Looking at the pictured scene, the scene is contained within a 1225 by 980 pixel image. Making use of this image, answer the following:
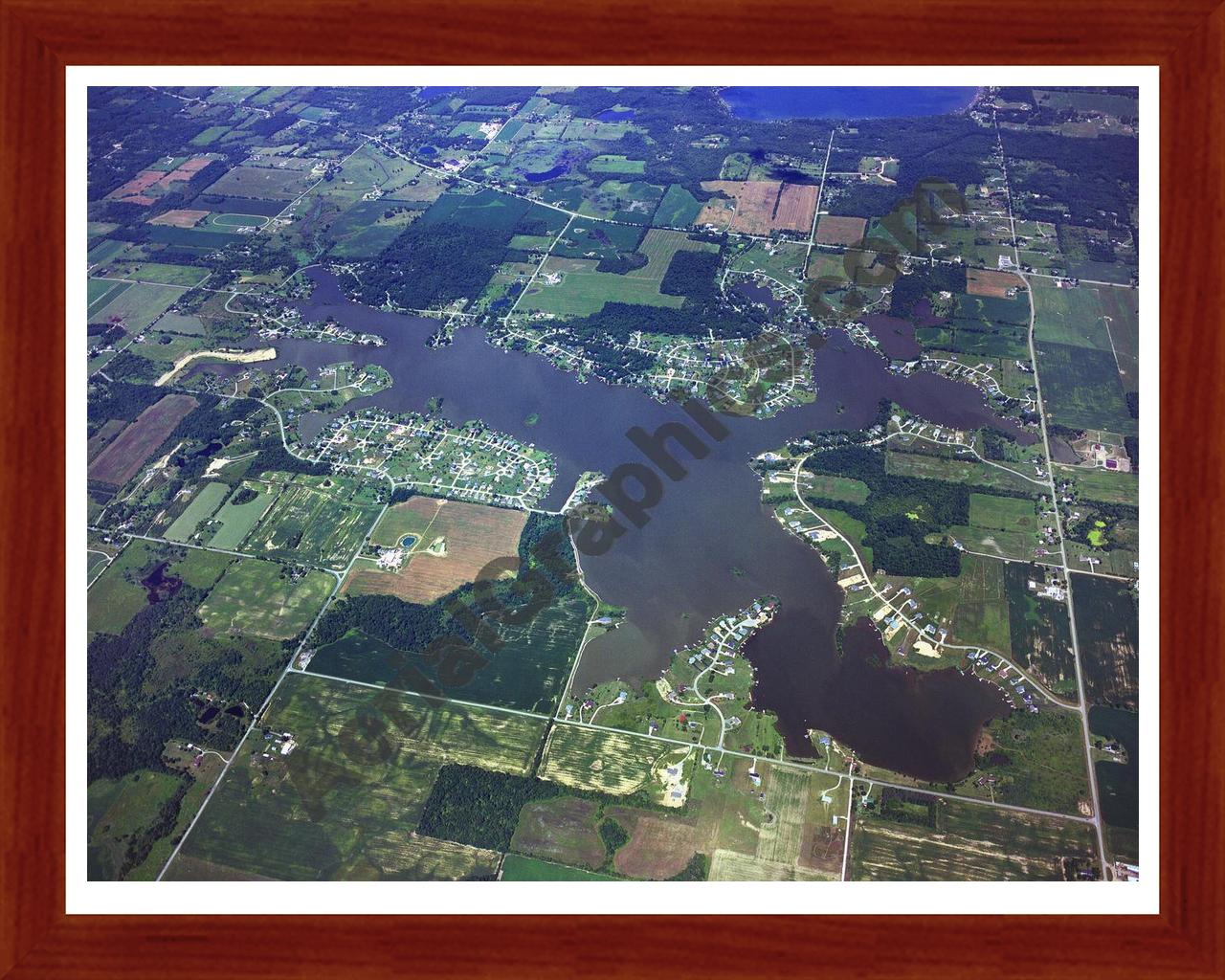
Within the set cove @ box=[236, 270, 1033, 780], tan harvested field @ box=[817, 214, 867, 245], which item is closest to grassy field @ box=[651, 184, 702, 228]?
tan harvested field @ box=[817, 214, 867, 245]

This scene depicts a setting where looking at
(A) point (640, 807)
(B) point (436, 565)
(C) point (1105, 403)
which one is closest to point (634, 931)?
(A) point (640, 807)

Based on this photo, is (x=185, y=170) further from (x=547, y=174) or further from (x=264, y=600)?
(x=264, y=600)

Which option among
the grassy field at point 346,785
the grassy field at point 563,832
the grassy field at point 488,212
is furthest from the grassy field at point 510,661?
the grassy field at point 488,212

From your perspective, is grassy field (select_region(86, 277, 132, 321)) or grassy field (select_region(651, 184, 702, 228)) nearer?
grassy field (select_region(86, 277, 132, 321))

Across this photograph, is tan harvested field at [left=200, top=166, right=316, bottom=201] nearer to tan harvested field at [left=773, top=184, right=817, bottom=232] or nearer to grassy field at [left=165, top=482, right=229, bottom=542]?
grassy field at [left=165, top=482, right=229, bottom=542]

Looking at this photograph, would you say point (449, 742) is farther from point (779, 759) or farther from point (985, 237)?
point (985, 237)

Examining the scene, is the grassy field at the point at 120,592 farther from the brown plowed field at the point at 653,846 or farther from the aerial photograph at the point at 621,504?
the brown plowed field at the point at 653,846

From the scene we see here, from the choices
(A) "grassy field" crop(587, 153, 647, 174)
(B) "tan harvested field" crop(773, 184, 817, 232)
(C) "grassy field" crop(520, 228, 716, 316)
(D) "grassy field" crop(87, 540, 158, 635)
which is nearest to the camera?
(D) "grassy field" crop(87, 540, 158, 635)
